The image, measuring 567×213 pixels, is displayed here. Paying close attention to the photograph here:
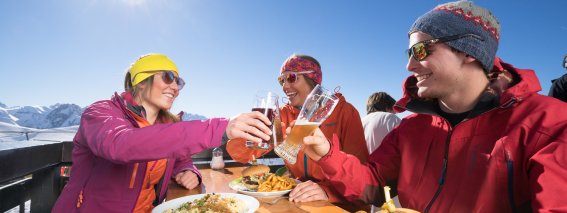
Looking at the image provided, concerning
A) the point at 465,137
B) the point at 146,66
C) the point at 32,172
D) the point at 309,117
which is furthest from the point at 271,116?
the point at 32,172

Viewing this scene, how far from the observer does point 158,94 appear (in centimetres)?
297

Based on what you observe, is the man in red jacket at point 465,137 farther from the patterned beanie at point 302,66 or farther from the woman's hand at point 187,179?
the patterned beanie at point 302,66

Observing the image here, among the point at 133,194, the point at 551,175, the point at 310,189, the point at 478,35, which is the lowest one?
the point at 133,194

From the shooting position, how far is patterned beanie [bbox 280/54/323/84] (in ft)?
13.3

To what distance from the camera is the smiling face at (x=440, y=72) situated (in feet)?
6.31

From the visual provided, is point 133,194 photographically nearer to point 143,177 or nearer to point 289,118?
point 143,177

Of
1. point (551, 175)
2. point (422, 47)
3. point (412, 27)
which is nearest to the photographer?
point (551, 175)

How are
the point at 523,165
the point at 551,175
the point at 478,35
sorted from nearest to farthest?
the point at 551,175 → the point at 523,165 → the point at 478,35

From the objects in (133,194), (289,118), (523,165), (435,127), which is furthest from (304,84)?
(523,165)

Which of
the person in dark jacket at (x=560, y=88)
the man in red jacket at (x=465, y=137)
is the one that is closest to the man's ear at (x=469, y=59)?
the man in red jacket at (x=465, y=137)

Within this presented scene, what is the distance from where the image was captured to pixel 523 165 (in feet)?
5.17

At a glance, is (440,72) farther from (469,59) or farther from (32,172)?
(32,172)

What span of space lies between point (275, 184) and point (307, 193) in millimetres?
318

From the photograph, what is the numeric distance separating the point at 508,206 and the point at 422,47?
3.42 feet
